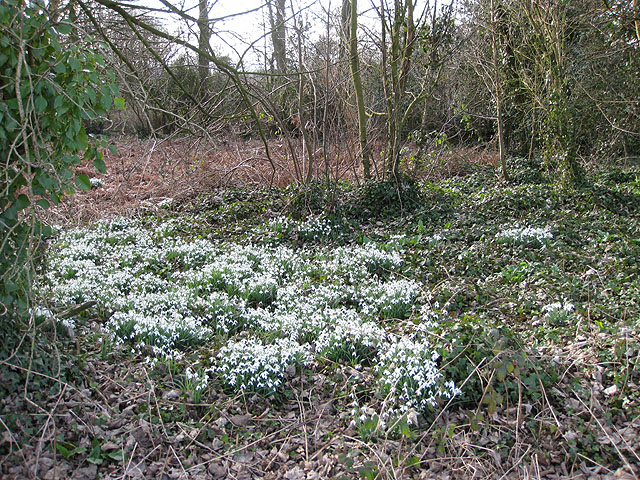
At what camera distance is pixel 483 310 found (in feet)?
15.7

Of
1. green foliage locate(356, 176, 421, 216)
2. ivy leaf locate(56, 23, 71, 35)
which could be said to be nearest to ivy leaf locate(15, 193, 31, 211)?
ivy leaf locate(56, 23, 71, 35)

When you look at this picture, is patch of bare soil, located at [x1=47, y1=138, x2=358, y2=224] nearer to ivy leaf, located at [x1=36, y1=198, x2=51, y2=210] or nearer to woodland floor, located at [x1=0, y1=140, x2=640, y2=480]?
woodland floor, located at [x1=0, y1=140, x2=640, y2=480]

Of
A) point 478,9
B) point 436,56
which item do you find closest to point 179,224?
point 436,56

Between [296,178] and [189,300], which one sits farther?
[296,178]

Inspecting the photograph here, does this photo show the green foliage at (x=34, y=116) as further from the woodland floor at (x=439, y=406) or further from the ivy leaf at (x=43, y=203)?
the woodland floor at (x=439, y=406)

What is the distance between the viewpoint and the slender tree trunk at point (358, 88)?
816 centimetres

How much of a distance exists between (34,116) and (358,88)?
6.63 meters

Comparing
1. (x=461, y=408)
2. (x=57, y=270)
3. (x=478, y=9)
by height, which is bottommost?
(x=461, y=408)

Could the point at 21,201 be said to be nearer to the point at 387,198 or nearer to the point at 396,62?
the point at 387,198

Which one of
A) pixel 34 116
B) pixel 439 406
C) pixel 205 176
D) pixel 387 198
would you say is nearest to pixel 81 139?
pixel 34 116

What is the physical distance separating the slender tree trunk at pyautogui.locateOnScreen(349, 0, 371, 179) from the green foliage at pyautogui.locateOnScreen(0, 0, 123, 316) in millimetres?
5885

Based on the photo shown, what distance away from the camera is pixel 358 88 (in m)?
8.67

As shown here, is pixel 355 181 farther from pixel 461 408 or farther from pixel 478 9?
pixel 461 408

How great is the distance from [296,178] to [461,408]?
19.3ft
